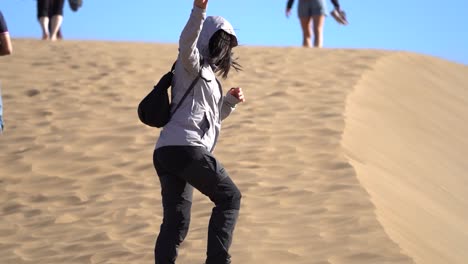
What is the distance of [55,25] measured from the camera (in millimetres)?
16547

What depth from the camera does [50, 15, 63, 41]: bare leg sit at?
16.4 m

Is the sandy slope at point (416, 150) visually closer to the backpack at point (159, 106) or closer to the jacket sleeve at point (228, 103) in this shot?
the jacket sleeve at point (228, 103)

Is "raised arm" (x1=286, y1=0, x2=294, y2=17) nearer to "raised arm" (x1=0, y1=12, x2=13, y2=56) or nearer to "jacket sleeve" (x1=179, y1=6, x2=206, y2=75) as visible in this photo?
"raised arm" (x1=0, y1=12, x2=13, y2=56)

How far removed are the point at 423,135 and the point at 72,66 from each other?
16.5ft

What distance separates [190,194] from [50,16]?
11675 millimetres

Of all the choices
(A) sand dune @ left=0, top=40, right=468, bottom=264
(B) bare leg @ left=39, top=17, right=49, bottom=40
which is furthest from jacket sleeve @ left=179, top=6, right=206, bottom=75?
(B) bare leg @ left=39, top=17, right=49, bottom=40

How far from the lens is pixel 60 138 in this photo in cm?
1065

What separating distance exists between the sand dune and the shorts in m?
0.78

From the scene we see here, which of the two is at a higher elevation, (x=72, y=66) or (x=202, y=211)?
(x=202, y=211)

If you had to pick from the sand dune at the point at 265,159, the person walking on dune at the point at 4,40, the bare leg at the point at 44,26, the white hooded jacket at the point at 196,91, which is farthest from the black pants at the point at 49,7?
the white hooded jacket at the point at 196,91

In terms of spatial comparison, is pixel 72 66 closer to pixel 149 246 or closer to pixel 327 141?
pixel 327 141

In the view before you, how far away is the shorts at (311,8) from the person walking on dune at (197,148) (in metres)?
9.99

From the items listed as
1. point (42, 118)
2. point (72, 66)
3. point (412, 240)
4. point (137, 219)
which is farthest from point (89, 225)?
point (72, 66)

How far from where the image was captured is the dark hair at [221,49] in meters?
5.30
